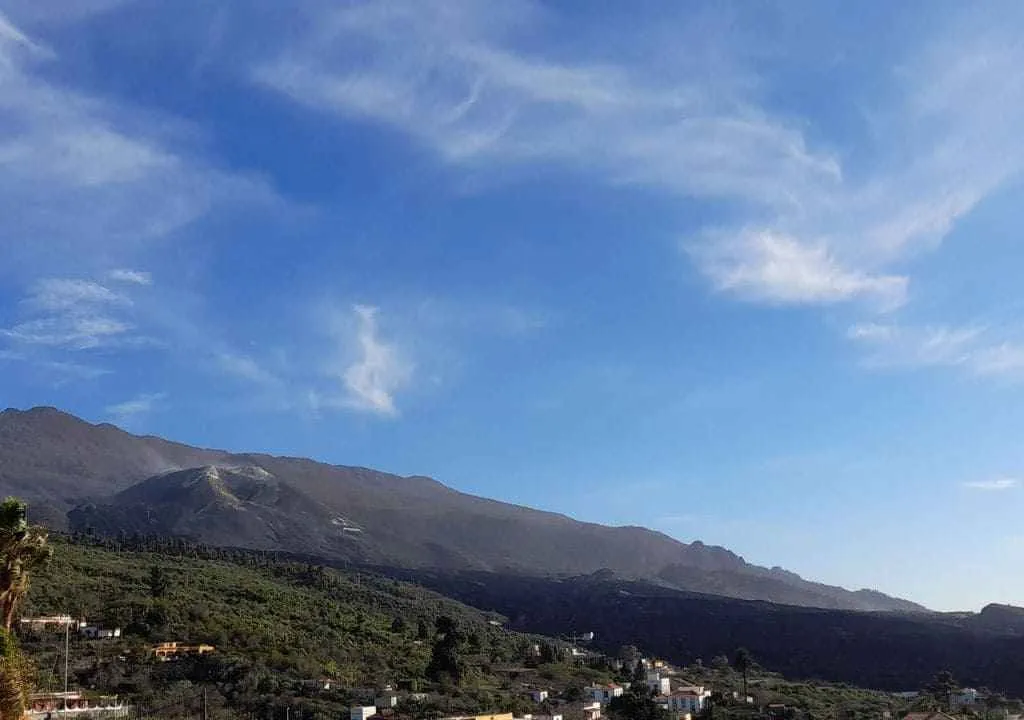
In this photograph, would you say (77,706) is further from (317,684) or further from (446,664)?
(446,664)

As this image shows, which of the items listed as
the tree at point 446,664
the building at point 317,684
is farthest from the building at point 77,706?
the tree at point 446,664

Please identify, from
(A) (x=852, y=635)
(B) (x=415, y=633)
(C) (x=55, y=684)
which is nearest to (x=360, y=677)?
(C) (x=55, y=684)

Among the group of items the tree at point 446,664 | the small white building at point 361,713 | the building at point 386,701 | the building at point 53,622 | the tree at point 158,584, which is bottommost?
the small white building at point 361,713

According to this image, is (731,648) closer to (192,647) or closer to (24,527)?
(192,647)

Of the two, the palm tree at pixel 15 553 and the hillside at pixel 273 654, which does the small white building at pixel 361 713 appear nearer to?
the hillside at pixel 273 654

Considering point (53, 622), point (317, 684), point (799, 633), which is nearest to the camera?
point (317, 684)

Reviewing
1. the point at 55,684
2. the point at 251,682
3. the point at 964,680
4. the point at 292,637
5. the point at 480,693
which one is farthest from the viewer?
the point at 964,680

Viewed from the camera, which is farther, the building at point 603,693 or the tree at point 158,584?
the tree at point 158,584

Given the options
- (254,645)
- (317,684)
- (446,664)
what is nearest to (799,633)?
(446,664)
